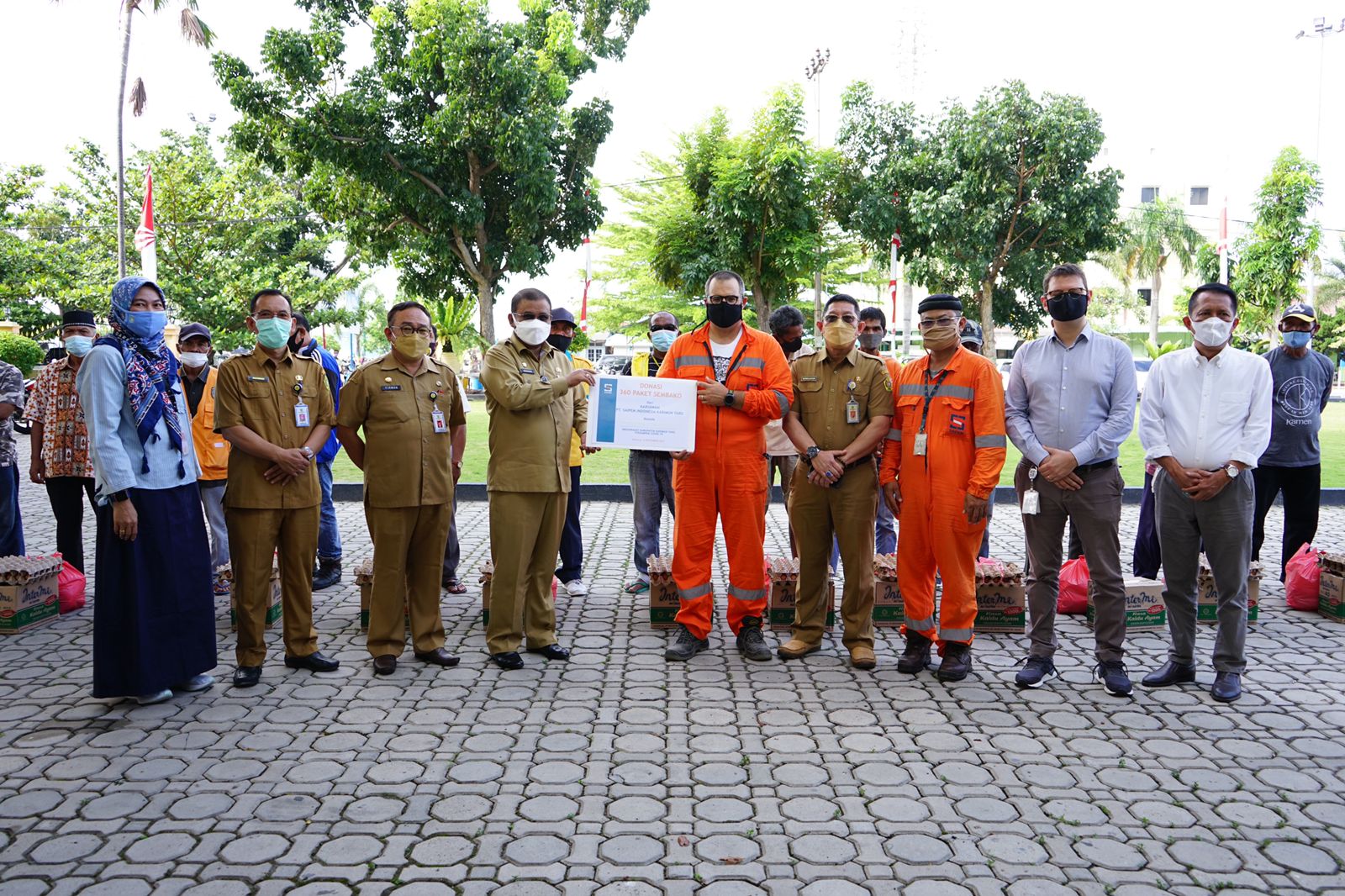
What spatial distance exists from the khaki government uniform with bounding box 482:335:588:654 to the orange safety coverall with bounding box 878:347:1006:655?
1.99 meters

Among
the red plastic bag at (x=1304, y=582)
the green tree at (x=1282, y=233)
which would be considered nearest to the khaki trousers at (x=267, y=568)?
the red plastic bag at (x=1304, y=582)

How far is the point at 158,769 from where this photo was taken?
412 centimetres

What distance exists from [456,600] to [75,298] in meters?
26.0

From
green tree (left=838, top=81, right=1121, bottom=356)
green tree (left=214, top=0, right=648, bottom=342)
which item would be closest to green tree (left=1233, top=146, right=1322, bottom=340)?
green tree (left=838, top=81, right=1121, bottom=356)

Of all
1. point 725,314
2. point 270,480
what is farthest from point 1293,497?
point 270,480

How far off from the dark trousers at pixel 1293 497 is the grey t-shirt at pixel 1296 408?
0.09 metres

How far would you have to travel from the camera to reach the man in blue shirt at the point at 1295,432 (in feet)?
23.0

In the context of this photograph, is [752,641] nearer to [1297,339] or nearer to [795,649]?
[795,649]

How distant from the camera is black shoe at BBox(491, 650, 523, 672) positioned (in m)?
5.55

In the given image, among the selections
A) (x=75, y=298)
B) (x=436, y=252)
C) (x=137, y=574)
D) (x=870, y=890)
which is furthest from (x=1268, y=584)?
(x=75, y=298)

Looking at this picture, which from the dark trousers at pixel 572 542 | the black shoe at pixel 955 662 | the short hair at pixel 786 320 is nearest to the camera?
the black shoe at pixel 955 662

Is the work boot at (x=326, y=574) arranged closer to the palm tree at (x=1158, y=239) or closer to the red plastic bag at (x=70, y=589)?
the red plastic bag at (x=70, y=589)

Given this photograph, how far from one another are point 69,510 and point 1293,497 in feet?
29.4

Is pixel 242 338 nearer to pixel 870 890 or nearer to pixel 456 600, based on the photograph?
pixel 456 600
